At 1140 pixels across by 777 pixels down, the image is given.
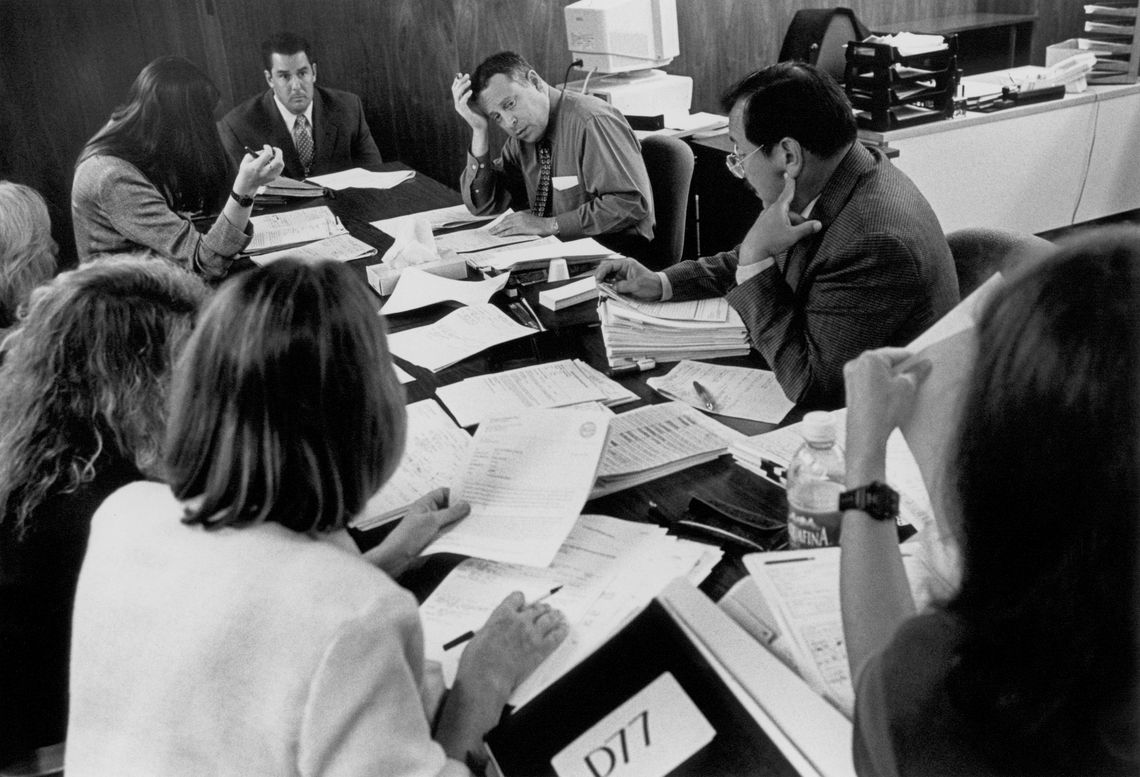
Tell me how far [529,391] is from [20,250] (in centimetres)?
101

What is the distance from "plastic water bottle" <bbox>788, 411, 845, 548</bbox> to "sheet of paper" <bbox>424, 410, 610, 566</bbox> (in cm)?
26

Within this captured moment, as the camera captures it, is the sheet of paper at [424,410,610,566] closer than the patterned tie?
Yes

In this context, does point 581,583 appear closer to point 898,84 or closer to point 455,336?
point 455,336

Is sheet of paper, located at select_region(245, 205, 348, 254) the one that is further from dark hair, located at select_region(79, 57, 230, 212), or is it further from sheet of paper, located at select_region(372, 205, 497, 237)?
dark hair, located at select_region(79, 57, 230, 212)

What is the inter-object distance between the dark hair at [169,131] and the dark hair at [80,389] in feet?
4.28

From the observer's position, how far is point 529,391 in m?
1.65

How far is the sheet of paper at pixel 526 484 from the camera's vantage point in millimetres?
1177

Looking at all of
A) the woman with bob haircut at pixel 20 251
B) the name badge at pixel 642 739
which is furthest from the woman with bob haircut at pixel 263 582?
the woman with bob haircut at pixel 20 251

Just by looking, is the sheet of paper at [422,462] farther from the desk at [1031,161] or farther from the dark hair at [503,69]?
the desk at [1031,161]

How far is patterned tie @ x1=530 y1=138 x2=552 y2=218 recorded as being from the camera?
9.64ft

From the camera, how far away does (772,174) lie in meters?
1.72

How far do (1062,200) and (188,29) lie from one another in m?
3.83

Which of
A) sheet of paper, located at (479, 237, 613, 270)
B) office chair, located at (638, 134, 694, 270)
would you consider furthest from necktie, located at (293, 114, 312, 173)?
sheet of paper, located at (479, 237, 613, 270)

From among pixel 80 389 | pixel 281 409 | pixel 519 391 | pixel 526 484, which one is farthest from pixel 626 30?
pixel 281 409
